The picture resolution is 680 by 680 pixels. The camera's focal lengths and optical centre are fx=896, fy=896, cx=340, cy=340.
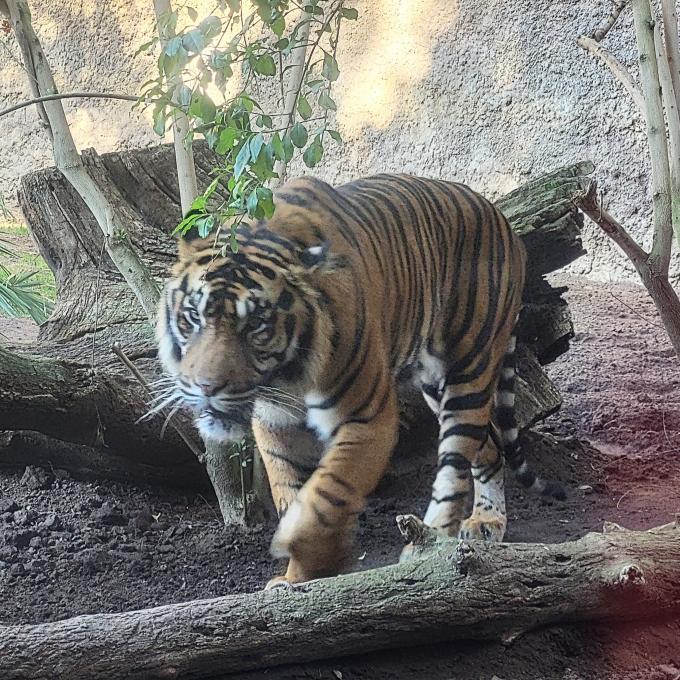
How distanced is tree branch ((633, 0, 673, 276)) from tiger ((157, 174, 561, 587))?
1.42 feet

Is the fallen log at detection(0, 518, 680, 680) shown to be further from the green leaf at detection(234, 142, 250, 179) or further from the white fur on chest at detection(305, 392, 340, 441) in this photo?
the green leaf at detection(234, 142, 250, 179)

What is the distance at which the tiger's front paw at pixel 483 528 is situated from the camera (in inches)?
103

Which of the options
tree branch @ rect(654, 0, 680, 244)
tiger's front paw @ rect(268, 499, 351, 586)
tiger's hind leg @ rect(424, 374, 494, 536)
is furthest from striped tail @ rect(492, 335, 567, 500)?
tiger's front paw @ rect(268, 499, 351, 586)

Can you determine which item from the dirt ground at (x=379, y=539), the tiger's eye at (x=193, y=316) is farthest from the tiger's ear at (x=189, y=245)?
the dirt ground at (x=379, y=539)

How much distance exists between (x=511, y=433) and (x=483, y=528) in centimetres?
40

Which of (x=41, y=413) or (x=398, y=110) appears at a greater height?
(x=398, y=110)

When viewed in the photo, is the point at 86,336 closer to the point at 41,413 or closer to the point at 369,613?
the point at 41,413

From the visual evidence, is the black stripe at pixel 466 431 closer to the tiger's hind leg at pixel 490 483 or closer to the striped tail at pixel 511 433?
the tiger's hind leg at pixel 490 483

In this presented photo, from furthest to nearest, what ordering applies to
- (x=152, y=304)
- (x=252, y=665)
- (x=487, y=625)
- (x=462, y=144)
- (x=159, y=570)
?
(x=462, y=144), (x=152, y=304), (x=159, y=570), (x=487, y=625), (x=252, y=665)

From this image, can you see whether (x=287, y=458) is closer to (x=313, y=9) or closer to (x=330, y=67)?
(x=330, y=67)

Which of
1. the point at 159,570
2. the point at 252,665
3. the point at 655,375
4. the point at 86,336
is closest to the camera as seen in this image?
the point at 252,665

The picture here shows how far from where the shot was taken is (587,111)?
4840mm

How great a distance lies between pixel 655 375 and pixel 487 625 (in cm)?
264

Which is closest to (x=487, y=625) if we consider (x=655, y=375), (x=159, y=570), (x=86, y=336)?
(x=159, y=570)
